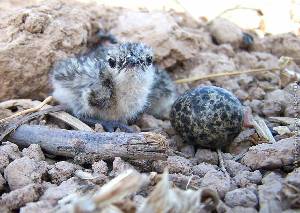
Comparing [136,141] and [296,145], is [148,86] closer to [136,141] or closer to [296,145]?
[136,141]

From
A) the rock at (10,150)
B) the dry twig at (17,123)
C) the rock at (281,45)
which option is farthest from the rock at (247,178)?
the rock at (281,45)

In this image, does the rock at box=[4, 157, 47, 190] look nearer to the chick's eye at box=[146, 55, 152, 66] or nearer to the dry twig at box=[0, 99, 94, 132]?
the dry twig at box=[0, 99, 94, 132]

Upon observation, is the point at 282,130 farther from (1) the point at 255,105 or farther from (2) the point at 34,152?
(2) the point at 34,152

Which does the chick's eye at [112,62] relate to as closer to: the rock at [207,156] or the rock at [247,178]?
the rock at [207,156]

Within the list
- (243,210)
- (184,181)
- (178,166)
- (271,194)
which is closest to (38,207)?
(184,181)

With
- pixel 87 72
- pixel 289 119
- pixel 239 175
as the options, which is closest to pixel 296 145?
pixel 239 175

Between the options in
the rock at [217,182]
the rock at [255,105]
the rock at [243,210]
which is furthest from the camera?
the rock at [255,105]
